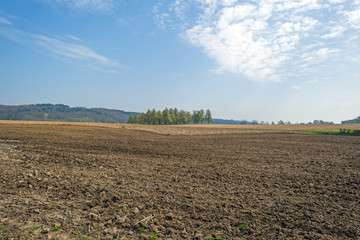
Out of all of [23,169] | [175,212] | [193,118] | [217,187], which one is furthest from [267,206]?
[193,118]

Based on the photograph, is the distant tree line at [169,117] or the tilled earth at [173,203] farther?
the distant tree line at [169,117]

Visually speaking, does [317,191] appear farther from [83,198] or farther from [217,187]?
[83,198]

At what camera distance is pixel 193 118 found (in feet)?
445

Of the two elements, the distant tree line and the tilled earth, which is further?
the distant tree line

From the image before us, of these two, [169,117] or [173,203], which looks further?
[169,117]

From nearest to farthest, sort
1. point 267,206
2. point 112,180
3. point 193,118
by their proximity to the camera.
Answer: point 267,206 < point 112,180 < point 193,118

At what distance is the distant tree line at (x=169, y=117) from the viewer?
119 m

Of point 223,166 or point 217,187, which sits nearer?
point 217,187

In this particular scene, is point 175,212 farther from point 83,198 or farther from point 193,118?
point 193,118

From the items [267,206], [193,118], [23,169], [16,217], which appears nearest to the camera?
[16,217]

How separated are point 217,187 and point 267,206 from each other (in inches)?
79.1

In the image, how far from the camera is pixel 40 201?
5.93 meters

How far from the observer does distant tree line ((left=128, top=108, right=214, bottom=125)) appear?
391 ft

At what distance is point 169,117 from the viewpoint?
11688cm
